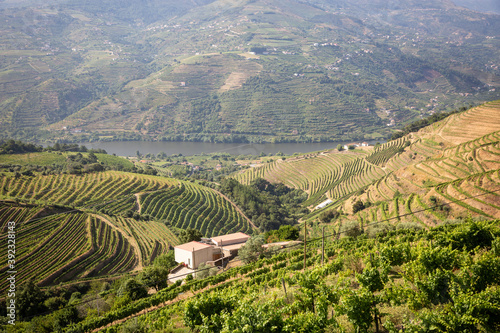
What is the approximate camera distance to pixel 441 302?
12312mm

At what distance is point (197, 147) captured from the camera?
129875 millimetres

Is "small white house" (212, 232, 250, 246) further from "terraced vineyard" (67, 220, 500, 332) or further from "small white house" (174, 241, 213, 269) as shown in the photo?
"terraced vineyard" (67, 220, 500, 332)

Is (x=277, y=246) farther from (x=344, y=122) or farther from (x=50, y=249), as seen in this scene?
(x=344, y=122)

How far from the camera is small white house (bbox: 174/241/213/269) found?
103 feet

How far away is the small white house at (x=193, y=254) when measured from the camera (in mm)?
31500

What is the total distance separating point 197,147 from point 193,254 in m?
101

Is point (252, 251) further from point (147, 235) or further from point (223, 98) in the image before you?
point (223, 98)

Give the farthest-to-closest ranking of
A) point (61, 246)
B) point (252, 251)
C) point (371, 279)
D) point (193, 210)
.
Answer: point (193, 210), point (61, 246), point (252, 251), point (371, 279)

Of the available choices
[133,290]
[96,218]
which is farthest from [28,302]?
[96,218]

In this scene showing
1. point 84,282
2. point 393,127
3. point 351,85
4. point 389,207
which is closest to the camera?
point 84,282

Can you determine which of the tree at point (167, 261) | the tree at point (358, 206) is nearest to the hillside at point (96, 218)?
the tree at point (167, 261)

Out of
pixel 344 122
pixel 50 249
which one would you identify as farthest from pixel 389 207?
pixel 344 122

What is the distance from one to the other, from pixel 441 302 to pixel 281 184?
6707cm

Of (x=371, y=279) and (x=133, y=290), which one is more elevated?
(x=371, y=279)
